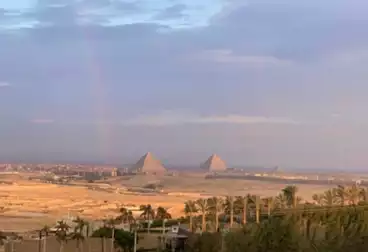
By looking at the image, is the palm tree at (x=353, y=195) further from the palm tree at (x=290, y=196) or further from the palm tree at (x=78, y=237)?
the palm tree at (x=78, y=237)

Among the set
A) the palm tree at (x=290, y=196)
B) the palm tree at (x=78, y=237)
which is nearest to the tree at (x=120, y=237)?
the palm tree at (x=78, y=237)

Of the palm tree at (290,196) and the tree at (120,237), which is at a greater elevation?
the palm tree at (290,196)

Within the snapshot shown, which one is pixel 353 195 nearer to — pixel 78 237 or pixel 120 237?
pixel 120 237

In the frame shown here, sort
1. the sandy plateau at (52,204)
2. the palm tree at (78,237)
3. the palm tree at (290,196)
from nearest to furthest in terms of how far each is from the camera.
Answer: the palm tree at (78,237)
the palm tree at (290,196)
the sandy plateau at (52,204)

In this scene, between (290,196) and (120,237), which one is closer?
(120,237)

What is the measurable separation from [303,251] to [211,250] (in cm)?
955

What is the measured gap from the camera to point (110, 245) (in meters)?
33.4

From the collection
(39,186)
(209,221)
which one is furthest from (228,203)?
(39,186)

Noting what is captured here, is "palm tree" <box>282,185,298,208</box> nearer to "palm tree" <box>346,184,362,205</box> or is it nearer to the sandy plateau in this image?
"palm tree" <box>346,184,362,205</box>

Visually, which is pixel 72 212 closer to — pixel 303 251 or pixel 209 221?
pixel 209 221

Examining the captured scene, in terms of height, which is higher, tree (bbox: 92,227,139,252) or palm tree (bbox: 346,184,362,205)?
palm tree (bbox: 346,184,362,205)

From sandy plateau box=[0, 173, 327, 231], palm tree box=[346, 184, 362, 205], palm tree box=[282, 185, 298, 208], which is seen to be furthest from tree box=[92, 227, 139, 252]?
sandy plateau box=[0, 173, 327, 231]

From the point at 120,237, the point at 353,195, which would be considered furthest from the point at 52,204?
the point at 353,195

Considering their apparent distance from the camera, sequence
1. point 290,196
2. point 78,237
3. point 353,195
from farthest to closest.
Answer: point 290,196, point 353,195, point 78,237
